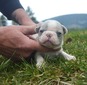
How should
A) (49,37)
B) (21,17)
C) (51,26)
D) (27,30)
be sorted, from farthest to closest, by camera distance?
1. (21,17)
2. (27,30)
3. (51,26)
4. (49,37)

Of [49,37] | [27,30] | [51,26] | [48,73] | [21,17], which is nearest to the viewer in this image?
[48,73]

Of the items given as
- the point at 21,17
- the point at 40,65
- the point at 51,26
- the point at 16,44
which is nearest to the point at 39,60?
the point at 40,65

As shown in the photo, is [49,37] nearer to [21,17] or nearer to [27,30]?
[27,30]

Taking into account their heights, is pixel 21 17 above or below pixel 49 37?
below

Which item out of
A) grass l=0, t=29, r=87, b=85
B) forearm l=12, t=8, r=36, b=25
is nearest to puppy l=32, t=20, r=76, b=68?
grass l=0, t=29, r=87, b=85

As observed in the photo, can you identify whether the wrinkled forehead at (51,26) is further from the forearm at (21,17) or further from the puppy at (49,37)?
the forearm at (21,17)

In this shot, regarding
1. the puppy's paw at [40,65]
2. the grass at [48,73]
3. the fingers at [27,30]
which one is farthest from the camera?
the fingers at [27,30]

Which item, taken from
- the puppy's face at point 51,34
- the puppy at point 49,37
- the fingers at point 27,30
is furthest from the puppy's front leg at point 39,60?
the fingers at point 27,30
